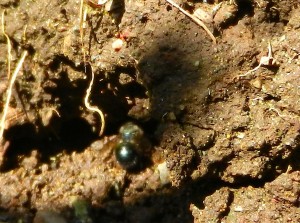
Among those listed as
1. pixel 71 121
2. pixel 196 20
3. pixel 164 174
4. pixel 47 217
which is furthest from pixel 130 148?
pixel 196 20

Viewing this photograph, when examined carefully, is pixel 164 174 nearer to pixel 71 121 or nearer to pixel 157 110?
pixel 157 110

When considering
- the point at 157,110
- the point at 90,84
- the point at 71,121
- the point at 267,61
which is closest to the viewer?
the point at 267,61

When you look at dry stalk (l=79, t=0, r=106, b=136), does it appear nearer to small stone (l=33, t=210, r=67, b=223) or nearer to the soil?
the soil

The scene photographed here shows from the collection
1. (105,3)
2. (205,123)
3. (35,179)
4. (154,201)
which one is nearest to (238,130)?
(205,123)

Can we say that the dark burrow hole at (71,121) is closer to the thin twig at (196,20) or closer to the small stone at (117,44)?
the small stone at (117,44)

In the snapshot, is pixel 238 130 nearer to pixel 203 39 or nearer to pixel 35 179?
pixel 203 39

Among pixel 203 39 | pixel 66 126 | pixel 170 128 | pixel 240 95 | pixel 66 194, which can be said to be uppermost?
pixel 203 39

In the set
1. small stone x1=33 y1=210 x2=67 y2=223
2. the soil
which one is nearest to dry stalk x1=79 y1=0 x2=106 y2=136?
the soil
